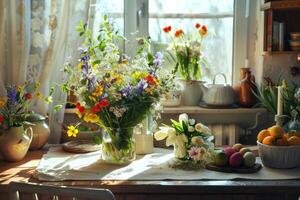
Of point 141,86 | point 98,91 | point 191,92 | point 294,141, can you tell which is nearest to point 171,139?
point 141,86

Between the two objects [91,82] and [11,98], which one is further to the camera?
[11,98]

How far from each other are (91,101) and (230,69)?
1.02 meters

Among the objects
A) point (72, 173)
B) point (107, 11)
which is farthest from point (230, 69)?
point (72, 173)

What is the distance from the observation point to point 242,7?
2564 mm

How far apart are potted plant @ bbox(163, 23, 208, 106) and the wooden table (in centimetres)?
86

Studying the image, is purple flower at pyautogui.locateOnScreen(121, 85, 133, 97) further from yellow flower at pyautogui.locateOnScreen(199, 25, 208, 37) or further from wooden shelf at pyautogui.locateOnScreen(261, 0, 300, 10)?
wooden shelf at pyautogui.locateOnScreen(261, 0, 300, 10)

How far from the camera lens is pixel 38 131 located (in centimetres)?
216

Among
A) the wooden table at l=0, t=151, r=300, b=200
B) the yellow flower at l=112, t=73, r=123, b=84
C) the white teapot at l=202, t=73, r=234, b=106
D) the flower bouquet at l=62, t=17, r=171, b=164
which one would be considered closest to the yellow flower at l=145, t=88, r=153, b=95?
the flower bouquet at l=62, t=17, r=171, b=164

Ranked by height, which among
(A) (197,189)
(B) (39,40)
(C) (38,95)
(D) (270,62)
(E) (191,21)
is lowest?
(A) (197,189)

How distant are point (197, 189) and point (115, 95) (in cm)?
51

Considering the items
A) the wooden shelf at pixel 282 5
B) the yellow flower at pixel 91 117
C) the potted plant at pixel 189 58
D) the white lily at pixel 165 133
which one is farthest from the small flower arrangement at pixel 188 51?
the yellow flower at pixel 91 117

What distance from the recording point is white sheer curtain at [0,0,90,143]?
224 cm

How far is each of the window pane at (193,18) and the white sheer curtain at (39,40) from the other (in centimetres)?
44

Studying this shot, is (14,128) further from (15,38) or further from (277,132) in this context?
(277,132)
